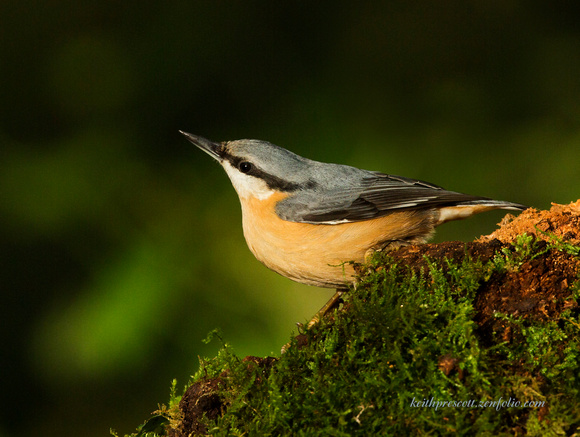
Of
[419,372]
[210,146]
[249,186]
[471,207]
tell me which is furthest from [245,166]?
[419,372]

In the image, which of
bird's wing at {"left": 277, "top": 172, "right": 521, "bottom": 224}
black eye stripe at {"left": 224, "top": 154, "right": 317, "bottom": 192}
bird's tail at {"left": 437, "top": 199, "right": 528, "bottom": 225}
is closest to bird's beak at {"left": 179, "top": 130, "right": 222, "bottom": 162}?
black eye stripe at {"left": 224, "top": 154, "right": 317, "bottom": 192}

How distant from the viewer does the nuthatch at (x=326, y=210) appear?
3330 millimetres

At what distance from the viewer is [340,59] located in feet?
19.3

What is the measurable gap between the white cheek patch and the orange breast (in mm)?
262

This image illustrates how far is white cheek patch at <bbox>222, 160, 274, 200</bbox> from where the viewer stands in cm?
382

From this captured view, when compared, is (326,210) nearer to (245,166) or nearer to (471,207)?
(245,166)

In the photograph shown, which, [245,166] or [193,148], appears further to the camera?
[193,148]

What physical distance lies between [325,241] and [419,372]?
1595mm

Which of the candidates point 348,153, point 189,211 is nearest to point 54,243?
point 189,211

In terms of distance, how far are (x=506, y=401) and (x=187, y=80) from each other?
448 cm

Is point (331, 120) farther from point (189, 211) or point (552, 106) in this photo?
point (552, 106)

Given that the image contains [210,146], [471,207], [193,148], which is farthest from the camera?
[193,148]

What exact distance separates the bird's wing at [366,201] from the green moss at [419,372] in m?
1.25

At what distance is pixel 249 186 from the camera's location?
3.89 m
